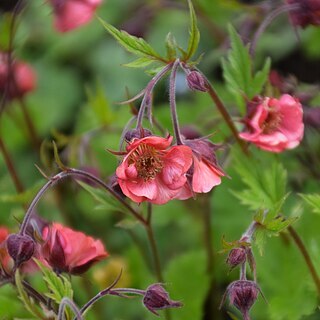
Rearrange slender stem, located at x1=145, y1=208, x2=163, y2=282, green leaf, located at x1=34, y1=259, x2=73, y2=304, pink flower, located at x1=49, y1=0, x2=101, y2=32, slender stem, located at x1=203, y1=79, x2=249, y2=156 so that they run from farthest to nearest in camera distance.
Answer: pink flower, located at x1=49, y1=0, x2=101, y2=32, slender stem, located at x1=145, y1=208, x2=163, y2=282, slender stem, located at x1=203, y1=79, x2=249, y2=156, green leaf, located at x1=34, y1=259, x2=73, y2=304

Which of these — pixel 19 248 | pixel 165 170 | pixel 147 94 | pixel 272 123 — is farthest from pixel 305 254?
pixel 19 248

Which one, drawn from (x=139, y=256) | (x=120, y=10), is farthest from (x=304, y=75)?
(x=139, y=256)

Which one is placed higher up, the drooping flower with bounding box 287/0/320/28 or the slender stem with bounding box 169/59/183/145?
the slender stem with bounding box 169/59/183/145

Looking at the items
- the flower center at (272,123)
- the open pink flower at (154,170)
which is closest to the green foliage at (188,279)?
the flower center at (272,123)

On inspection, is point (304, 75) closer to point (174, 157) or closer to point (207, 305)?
point (207, 305)

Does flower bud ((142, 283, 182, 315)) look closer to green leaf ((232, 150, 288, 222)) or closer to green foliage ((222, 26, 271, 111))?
green leaf ((232, 150, 288, 222))

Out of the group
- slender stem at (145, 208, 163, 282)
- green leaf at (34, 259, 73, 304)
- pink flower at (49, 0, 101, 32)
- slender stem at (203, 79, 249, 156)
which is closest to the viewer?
green leaf at (34, 259, 73, 304)

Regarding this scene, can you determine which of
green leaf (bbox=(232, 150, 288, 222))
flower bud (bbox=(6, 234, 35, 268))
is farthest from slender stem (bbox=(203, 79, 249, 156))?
flower bud (bbox=(6, 234, 35, 268))
